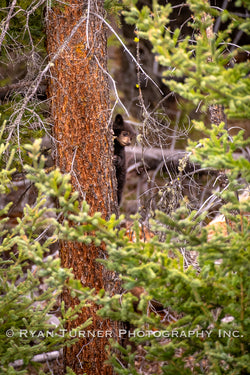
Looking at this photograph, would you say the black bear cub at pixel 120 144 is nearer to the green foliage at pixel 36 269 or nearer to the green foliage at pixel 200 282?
the green foliage at pixel 36 269

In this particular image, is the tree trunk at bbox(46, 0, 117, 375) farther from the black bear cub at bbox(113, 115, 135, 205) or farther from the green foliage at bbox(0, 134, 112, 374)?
the black bear cub at bbox(113, 115, 135, 205)

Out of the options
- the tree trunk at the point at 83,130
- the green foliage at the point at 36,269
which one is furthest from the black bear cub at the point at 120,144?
the green foliage at the point at 36,269

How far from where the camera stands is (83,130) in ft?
12.6

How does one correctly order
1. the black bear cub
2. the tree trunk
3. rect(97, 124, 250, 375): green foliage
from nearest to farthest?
rect(97, 124, 250, 375): green foliage, the tree trunk, the black bear cub

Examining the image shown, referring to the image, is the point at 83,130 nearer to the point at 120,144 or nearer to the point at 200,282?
the point at 120,144

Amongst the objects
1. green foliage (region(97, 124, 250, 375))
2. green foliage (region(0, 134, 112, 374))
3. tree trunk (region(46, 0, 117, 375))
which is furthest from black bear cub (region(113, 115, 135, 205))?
green foliage (region(97, 124, 250, 375))

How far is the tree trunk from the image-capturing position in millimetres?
3793

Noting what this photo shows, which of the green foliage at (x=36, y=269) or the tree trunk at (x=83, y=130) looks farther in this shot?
the tree trunk at (x=83, y=130)

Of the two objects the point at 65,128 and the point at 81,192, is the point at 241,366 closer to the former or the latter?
the point at 81,192

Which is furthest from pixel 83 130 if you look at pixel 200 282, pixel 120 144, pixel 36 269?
pixel 200 282

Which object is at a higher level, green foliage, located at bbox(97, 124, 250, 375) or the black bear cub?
green foliage, located at bbox(97, 124, 250, 375)

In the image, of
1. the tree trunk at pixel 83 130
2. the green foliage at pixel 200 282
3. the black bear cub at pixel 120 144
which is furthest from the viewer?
the black bear cub at pixel 120 144

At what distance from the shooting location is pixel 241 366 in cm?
214

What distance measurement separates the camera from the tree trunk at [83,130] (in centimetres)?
379
